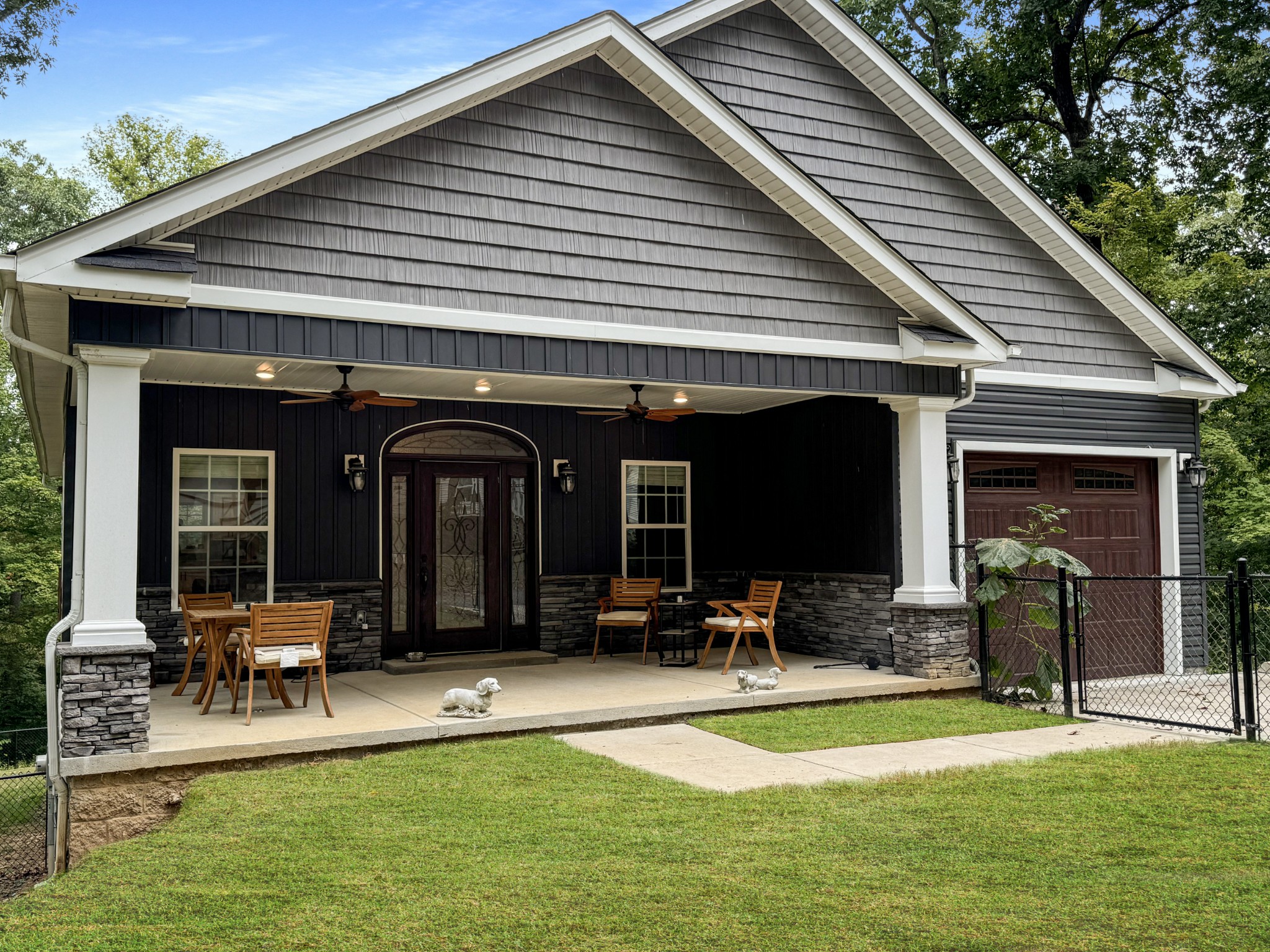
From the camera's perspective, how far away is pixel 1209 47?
18250 millimetres

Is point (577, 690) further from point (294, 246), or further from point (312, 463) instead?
point (294, 246)

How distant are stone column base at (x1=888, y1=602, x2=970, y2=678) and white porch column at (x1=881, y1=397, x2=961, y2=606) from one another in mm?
88

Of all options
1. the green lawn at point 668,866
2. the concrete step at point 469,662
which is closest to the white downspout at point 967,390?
the green lawn at point 668,866

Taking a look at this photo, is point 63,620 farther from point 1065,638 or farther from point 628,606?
point 1065,638

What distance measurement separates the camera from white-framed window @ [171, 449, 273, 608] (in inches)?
359

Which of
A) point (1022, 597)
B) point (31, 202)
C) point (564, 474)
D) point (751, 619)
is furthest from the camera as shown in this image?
point (31, 202)

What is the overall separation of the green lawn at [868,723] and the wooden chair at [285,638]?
269 cm

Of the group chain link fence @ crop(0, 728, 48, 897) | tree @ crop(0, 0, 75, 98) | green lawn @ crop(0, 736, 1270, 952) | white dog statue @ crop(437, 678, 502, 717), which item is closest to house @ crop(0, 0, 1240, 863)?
chain link fence @ crop(0, 728, 48, 897)

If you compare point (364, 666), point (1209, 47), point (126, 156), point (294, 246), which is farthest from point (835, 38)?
point (126, 156)

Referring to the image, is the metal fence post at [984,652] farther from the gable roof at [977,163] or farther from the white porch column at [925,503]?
the gable roof at [977,163]

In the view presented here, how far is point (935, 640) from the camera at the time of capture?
8.95 metres

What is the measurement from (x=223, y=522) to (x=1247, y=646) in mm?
8055

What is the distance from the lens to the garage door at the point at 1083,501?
10.0 metres

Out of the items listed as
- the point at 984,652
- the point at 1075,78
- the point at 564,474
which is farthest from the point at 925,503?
the point at 1075,78
